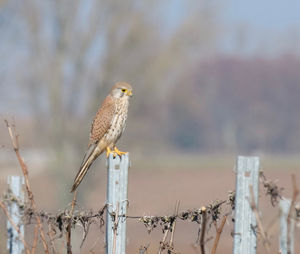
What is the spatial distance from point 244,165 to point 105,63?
20.6m

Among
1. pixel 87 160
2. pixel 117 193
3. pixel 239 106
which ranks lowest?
pixel 117 193

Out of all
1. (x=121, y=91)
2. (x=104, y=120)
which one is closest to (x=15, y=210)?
(x=104, y=120)

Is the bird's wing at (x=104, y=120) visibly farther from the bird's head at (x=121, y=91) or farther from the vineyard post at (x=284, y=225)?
the vineyard post at (x=284, y=225)

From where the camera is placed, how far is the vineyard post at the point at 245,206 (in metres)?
3.26

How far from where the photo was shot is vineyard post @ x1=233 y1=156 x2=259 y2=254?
3.26 m

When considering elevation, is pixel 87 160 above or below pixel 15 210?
above

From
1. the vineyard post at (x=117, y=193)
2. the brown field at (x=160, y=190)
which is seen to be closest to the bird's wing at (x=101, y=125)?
the vineyard post at (x=117, y=193)

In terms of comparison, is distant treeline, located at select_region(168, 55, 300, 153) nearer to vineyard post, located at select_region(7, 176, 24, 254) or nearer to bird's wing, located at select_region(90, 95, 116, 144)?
bird's wing, located at select_region(90, 95, 116, 144)

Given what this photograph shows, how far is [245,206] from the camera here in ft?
10.8

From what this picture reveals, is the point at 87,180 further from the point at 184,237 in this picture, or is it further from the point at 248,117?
the point at 248,117

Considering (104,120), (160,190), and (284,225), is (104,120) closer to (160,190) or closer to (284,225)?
(284,225)

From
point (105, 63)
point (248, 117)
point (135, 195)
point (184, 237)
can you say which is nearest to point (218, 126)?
point (248, 117)

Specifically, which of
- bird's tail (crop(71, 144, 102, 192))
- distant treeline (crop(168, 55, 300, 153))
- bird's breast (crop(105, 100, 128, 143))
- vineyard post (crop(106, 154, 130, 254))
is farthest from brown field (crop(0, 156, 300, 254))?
distant treeline (crop(168, 55, 300, 153))

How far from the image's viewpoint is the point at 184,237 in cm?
1917
